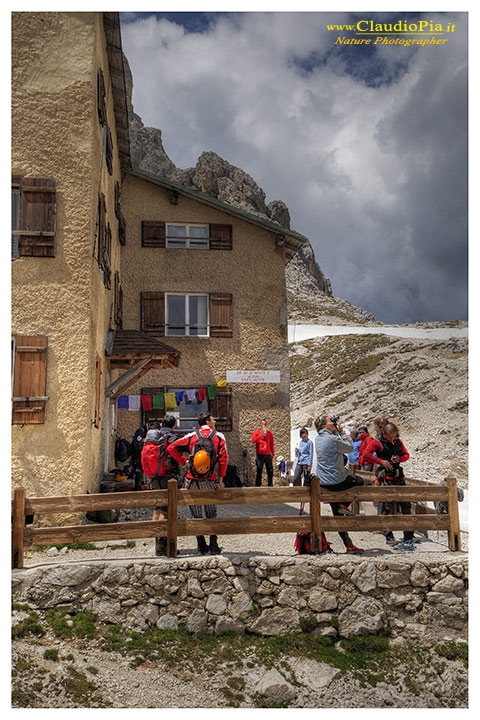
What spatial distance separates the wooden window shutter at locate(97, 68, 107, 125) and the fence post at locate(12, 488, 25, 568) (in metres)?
7.15

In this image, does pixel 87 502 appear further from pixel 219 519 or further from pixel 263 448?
pixel 263 448

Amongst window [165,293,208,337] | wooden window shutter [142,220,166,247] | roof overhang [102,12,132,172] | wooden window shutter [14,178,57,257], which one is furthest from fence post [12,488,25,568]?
wooden window shutter [142,220,166,247]

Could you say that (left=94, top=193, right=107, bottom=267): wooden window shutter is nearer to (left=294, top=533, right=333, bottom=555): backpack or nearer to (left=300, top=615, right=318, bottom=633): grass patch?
(left=294, top=533, right=333, bottom=555): backpack

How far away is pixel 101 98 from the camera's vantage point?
10867mm

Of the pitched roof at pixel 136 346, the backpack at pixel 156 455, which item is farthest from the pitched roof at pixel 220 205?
the backpack at pixel 156 455

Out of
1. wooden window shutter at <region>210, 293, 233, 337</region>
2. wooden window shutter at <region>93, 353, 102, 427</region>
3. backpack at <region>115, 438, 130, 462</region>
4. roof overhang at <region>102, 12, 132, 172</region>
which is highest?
roof overhang at <region>102, 12, 132, 172</region>

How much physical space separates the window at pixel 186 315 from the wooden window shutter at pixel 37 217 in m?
6.58

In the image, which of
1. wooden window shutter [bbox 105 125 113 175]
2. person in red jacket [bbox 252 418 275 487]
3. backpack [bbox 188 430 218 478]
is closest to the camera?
backpack [bbox 188 430 218 478]

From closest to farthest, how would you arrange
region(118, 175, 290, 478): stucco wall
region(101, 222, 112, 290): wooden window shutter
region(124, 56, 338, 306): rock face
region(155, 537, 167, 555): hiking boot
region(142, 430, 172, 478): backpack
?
region(155, 537, 167, 555): hiking boot → region(142, 430, 172, 478): backpack → region(101, 222, 112, 290): wooden window shutter → region(118, 175, 290, 478): stucco wall → region(124, 56, 338, 306): rock face

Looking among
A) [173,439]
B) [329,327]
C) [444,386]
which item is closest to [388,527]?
[173,439]

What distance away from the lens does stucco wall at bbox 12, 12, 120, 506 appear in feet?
30.0

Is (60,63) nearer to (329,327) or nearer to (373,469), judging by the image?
(373,469)

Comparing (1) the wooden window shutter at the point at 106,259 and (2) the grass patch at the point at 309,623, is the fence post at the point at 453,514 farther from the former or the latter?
(1) the wooden window shutter at the point at 106,259

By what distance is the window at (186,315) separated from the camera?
52.4 feet
